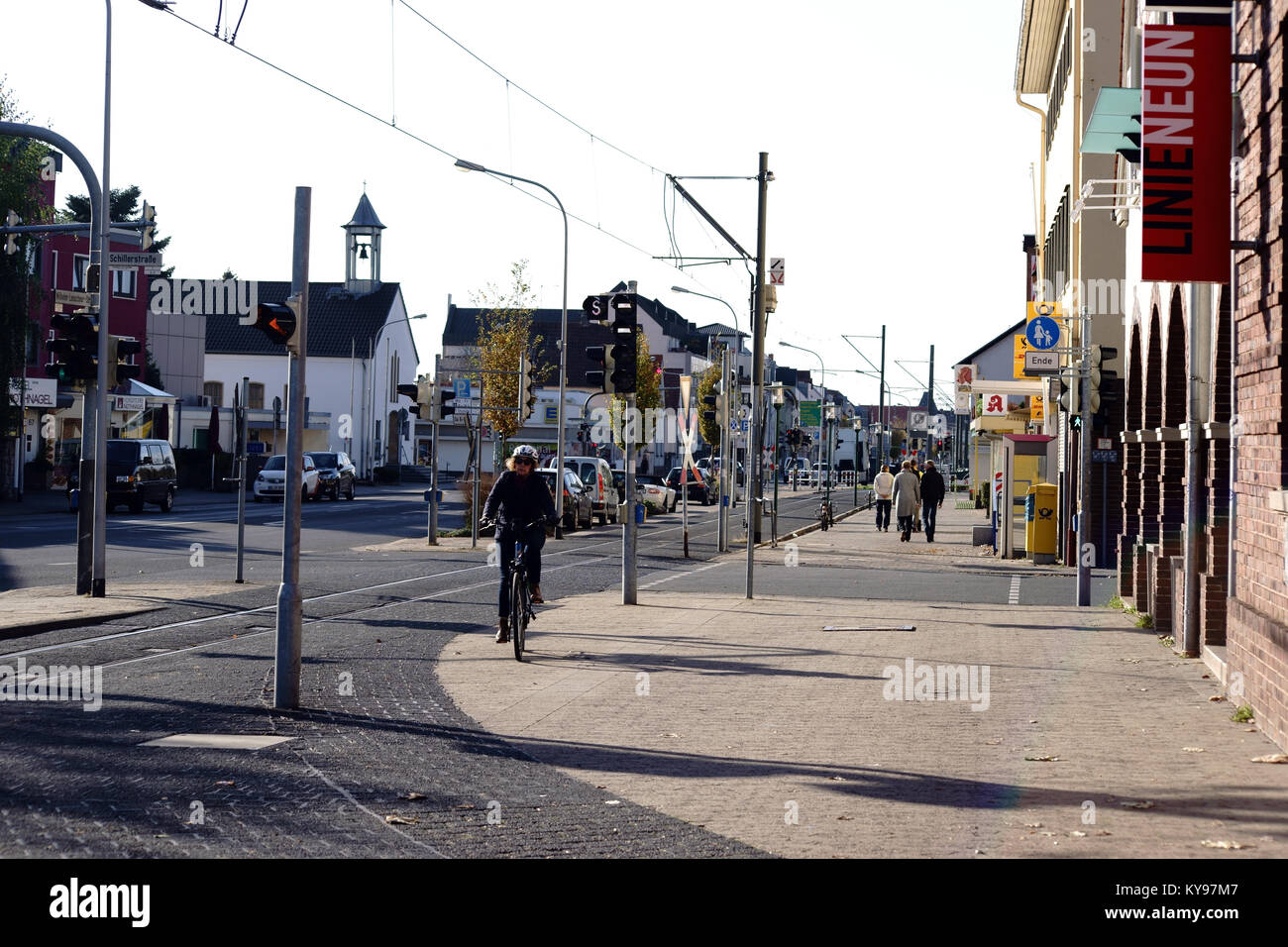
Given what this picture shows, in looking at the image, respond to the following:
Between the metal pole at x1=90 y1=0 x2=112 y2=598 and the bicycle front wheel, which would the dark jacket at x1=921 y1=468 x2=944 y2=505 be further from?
the bicycle front wheel

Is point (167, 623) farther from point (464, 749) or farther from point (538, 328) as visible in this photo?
point (538, 328)

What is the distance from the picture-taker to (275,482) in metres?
52.4

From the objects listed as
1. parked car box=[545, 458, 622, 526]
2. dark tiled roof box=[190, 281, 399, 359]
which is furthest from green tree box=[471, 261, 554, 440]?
dark tiled roof box=[190, 281, 399, 359]

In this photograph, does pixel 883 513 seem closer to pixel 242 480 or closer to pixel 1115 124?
pixel 242 480

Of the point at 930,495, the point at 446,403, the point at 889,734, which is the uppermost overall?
the point at 446,403

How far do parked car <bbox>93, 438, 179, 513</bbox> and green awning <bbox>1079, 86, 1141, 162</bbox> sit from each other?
31254 millimetres

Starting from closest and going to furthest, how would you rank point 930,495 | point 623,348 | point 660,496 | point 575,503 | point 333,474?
point 623,348, point 930,495, point 575,503, point 660,496, point 333,474

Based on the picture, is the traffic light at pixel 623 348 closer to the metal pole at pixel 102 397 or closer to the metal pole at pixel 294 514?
the metal pole at pixel 102 397

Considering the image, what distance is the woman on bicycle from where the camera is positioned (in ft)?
45.2

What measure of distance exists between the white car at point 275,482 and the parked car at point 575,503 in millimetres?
15267

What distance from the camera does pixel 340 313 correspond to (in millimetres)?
91500

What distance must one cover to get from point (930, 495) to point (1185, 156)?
1037 inches

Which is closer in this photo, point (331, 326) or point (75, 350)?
point (75, 350)

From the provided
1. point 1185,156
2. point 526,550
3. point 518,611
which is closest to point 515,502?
point 526,550
